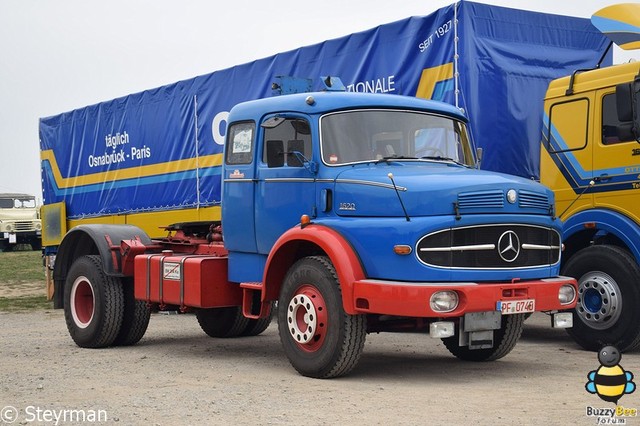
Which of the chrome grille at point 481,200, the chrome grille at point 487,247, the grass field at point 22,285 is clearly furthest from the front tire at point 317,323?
the grass field at point 22,285

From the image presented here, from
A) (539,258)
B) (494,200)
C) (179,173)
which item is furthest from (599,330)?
(179,173)

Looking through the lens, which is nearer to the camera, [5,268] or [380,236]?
[380,236]

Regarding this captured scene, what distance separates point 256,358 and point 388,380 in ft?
6.96

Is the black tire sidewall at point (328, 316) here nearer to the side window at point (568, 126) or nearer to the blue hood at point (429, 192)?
the blue hood at point (429, 192)

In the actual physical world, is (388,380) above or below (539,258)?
below

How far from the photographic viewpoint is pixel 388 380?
8.06 m

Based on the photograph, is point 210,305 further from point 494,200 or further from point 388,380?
point 494,200

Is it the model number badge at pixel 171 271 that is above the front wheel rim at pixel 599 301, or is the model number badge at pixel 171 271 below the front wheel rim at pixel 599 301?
above

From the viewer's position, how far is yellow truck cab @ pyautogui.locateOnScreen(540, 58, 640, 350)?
9344 millimetres

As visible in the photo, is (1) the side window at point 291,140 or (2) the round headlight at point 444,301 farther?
(1) the side window at point 291,140

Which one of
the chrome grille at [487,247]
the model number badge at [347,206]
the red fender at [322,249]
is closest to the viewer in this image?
the chrome grille at [487,247]

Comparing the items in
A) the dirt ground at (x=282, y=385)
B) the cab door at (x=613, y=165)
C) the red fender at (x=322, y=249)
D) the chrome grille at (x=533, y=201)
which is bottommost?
the dirt ground at (x=282, y=385)

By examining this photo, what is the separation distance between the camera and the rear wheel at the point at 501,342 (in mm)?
8867

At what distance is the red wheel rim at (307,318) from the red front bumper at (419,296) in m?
0.45
